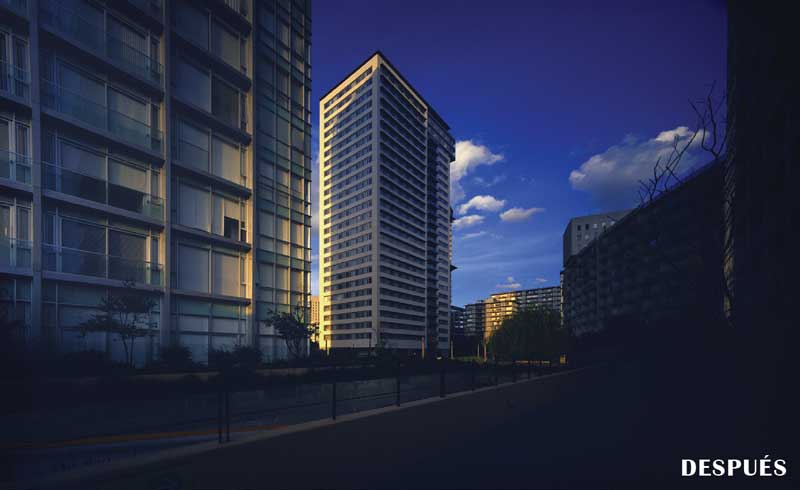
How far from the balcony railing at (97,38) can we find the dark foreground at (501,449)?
21255 millimetres

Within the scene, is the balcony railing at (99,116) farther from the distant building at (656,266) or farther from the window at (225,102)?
the distant building at (656,266)

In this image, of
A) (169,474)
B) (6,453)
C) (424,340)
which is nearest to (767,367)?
(169,474)

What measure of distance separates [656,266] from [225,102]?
80.3 ft

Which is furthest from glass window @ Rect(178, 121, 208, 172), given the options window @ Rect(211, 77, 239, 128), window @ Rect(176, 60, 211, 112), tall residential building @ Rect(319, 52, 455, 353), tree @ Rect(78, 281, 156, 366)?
tall residential building @ Rect(319, 52, 455, 353)

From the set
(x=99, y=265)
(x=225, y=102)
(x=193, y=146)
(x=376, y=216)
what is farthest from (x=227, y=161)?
(x=376, y=216)

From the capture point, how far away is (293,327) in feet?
83.8

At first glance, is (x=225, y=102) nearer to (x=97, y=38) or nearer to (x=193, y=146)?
(x=193, y=146)

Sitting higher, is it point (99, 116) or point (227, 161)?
point (99, 116)

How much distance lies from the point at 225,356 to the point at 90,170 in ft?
37.4

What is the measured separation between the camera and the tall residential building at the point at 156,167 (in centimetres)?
1583

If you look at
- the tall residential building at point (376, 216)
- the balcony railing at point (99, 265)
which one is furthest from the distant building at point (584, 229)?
the balcony railing at point (99, 265)

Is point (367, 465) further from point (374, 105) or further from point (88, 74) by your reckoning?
point (374, 105)

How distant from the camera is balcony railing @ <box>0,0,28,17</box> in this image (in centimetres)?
1533

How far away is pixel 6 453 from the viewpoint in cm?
762
